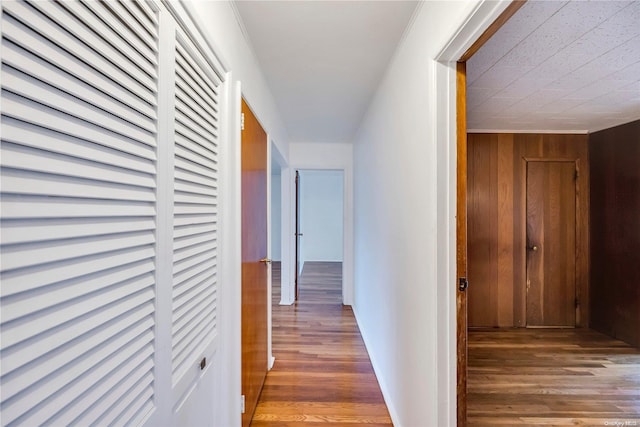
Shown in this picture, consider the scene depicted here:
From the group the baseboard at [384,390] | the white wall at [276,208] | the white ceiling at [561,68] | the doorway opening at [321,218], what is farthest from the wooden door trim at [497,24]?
the white wall at [276,208]

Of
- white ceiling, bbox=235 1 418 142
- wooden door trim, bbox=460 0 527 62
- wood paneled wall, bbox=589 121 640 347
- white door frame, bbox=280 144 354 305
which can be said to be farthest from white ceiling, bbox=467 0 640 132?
white door frame, bbox=280 144 354 305

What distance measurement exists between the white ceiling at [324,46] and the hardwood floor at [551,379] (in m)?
2.41

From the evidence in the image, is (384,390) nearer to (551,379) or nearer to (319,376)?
(319,376)

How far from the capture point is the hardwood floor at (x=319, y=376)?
1.90m

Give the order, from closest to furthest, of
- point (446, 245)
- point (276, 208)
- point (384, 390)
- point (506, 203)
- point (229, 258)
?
point (446, 245), point (229, 258), point (384, 390), point (506, 203), point (276, 208)

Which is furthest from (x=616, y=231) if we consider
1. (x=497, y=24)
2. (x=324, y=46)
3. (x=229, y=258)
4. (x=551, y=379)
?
(x=229, y=258)

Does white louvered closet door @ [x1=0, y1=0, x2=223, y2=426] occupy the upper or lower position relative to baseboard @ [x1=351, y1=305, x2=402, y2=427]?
upper

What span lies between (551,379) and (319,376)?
1838 mm

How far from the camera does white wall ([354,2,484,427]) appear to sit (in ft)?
3.99

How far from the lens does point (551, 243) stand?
3.33 m

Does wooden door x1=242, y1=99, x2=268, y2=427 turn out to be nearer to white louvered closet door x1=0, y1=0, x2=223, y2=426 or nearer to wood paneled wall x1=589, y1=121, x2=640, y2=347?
white louvered closet door x1=0, y1=0, x2=223, y2=426

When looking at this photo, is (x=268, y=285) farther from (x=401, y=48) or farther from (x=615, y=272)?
(x=615, y=272)

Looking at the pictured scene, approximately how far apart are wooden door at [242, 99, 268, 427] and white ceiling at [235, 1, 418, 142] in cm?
42

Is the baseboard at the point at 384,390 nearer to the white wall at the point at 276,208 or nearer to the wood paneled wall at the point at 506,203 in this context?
the wood paneled wall at the point at 506,203
